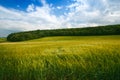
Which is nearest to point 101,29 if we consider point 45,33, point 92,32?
point 92,32

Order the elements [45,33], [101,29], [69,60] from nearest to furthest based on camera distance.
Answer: [69,60], [101,29], [45,33]

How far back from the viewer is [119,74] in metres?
8.84

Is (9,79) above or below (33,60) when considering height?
below

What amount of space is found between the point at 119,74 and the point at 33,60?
442 centimetres

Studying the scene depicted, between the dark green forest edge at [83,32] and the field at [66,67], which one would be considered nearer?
the field at [66,67]

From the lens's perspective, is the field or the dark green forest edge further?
the dark green forest edge

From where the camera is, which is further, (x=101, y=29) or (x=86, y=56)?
(x=101, y=29)

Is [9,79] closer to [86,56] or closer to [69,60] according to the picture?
[69,60]

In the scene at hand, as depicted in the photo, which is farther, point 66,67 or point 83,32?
point 83,32

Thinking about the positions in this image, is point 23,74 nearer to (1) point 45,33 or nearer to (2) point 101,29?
(2) point 101,29

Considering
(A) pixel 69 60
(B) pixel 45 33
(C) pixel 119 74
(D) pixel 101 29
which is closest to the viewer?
(C) pixel 119 74

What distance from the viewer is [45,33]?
10519 cm

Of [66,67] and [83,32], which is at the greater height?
[66,67]

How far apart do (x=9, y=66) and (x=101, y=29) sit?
7887 cm
